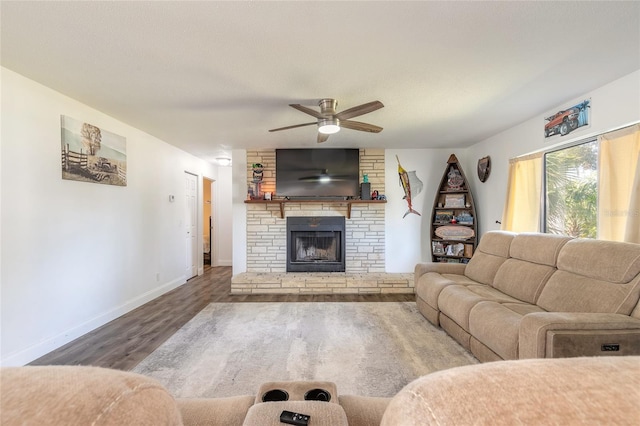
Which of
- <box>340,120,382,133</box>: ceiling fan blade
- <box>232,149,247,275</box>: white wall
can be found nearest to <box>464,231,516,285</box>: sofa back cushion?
<box>340,120,382,133</box>: ceiling fan blade

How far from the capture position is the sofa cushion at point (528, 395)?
1.09 feet

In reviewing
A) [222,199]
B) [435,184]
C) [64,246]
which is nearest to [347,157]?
[435,184]

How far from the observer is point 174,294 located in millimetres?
4320

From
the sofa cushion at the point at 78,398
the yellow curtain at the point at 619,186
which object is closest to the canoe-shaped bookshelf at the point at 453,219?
the yellow curtain at the point at 619,186

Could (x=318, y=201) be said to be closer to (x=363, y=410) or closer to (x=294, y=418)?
(x=363, y=410)

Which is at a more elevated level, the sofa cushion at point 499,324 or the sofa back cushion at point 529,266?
the sofa back cushion at point 529,266

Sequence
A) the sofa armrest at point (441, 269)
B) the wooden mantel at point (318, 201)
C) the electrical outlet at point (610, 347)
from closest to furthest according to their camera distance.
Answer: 1. the electrical outlet at point (610, 347)
2. the sofa armrest at point (441, 269)
3. the wooden mantel at point (318, 201)

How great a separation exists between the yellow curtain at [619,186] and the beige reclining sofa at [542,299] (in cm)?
45

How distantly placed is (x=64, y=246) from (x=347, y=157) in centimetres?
392

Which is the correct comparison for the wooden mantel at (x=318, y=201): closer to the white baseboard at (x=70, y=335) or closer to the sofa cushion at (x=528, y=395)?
the white baseboard at (x=70, y=335)

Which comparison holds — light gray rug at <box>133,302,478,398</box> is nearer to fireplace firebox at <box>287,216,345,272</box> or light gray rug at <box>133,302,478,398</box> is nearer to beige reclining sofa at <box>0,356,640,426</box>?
fireplace firebox at <box>287,216,345,272</box>

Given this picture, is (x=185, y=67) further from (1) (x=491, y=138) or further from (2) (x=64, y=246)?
(1) (x=491, y=138)

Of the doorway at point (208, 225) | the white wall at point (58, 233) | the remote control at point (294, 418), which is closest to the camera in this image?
the remote control at point (294, 418)

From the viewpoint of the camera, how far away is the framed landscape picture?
272 centimetres
